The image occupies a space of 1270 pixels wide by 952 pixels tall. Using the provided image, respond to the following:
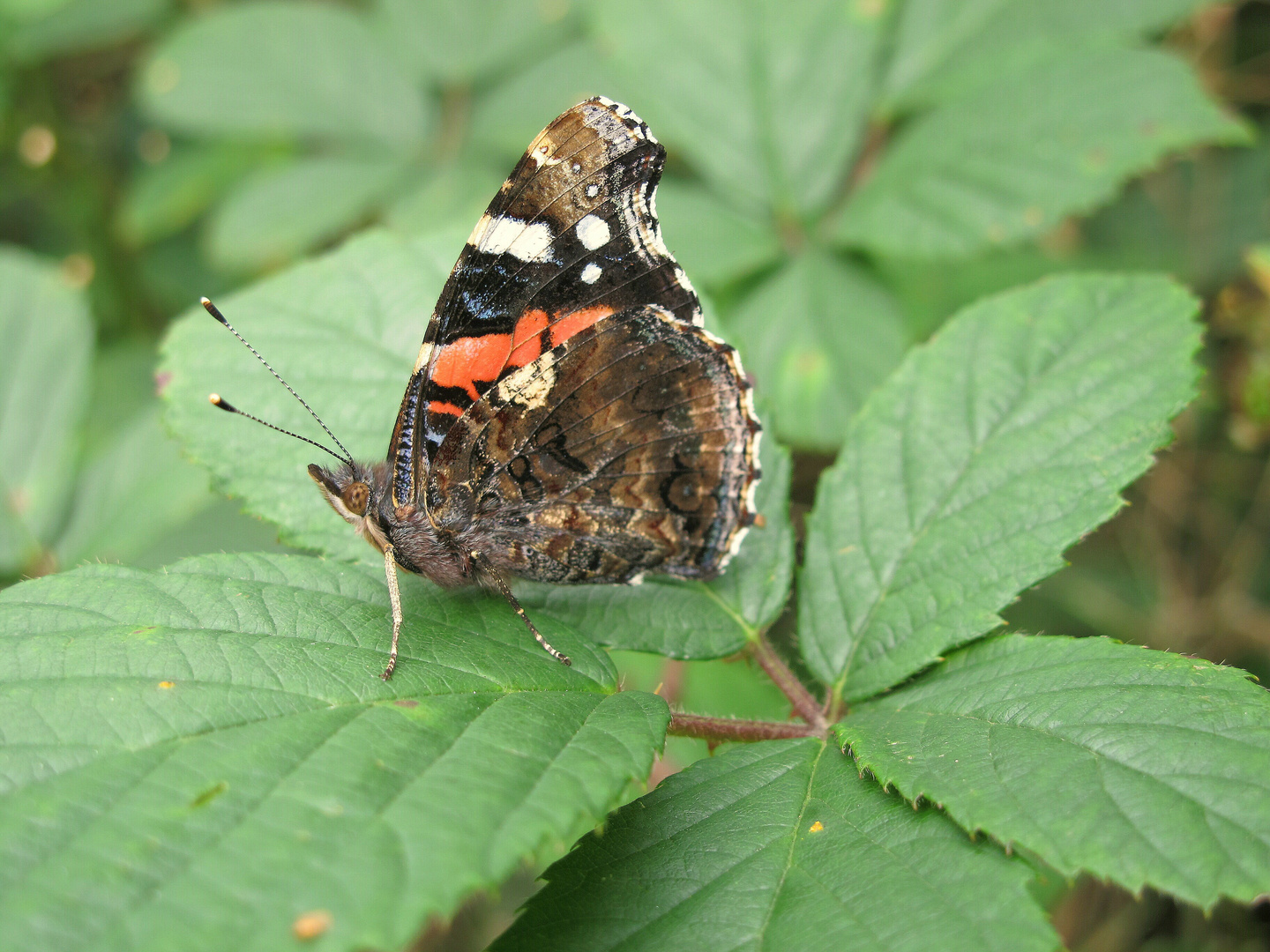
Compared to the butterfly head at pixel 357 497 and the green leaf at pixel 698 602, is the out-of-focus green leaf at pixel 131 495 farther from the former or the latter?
the green leaf at pixel 698 602

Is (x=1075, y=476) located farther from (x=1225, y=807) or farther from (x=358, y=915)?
(x=358, y=915)

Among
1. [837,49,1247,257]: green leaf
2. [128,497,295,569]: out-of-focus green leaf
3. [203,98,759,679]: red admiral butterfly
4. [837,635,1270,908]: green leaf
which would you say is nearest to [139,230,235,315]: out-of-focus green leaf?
[128,497,295,569]: out-of-focus green leaf

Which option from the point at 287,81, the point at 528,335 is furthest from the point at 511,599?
the point at 287,81

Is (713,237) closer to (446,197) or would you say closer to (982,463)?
(446,197)

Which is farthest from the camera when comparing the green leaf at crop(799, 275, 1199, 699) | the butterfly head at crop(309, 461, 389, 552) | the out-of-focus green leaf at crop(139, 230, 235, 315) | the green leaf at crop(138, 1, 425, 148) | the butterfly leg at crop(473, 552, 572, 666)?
the out-of-focus green leaf at crop(139, 230, 235, 315)

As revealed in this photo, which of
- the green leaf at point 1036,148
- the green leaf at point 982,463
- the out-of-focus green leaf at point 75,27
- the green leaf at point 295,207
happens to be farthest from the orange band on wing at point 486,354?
the out-of-focus green leaf at point 75,27

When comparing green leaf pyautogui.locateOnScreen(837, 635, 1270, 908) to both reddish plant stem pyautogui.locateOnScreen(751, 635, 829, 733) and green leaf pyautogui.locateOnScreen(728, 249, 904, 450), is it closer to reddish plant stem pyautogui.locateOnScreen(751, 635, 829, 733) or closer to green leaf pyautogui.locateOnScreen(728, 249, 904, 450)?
reddish plant stem pyautogui.locateOnScreen(751, 635, 829, 733)

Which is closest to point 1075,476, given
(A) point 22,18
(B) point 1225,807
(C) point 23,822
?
(B) point 1225,807
